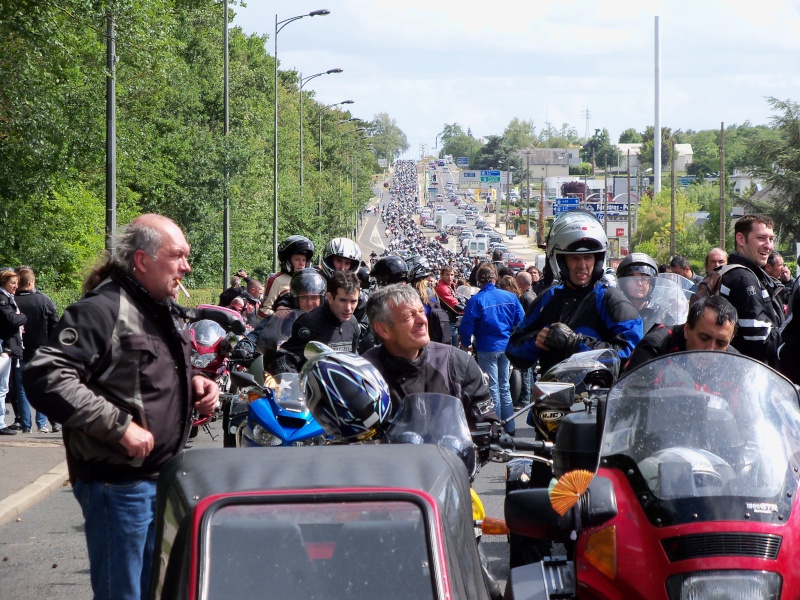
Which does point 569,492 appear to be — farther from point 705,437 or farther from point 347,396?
point 347,396

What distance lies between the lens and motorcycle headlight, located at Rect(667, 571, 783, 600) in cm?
359

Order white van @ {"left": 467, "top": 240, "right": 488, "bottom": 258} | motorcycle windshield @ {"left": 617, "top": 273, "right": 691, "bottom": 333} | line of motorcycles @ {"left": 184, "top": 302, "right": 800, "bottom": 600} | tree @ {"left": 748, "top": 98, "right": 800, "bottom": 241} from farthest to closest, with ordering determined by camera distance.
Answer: white van @ {"left": 467, "top": 240, "right": 488, "bottom": 258} → tree @ {"left": 748, "top": 98, "right": 800, "bottom": 241} → motorcycle windshield @ {"left": 617, "top": 273, "right": 691, "bottom": 333} → line of motorcycles @ {"left": 184, "top": 302, "right": 800, "bottom": 600}

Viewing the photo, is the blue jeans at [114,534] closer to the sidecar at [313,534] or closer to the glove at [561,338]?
the sidecar at [313,534]

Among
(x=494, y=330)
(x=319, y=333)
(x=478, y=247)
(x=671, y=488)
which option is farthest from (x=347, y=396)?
(x=478, y=247)

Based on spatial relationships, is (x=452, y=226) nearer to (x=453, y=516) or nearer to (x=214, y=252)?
(x=214, y=252)

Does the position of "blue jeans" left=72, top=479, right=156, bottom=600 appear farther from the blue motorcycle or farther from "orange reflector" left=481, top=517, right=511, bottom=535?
the blue motorcycle

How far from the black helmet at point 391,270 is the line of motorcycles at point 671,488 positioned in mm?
5678

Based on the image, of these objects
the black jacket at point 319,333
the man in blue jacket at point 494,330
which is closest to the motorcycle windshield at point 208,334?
the man in blue jacket at point 494,330

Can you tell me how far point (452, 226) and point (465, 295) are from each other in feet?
428

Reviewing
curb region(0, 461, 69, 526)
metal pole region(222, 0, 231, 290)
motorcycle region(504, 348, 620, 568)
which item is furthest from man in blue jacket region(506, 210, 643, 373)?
metal pole region(222, 0, 231, 290)

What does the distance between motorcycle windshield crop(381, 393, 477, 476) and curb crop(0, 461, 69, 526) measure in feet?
17.5

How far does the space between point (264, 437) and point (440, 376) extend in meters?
2.22

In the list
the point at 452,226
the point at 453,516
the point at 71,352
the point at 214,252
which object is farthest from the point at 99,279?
the point at 452,226

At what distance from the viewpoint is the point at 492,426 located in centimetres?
463
